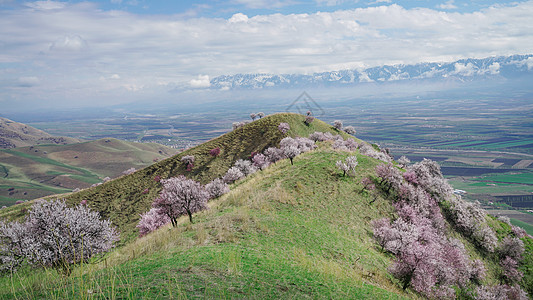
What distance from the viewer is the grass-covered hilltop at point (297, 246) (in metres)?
7.77

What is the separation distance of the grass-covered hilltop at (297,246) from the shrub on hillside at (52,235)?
0.10m

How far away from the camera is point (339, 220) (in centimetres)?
2205

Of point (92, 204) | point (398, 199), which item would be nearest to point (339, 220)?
point (398, 199)

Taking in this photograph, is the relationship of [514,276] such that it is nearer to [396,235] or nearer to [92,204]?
[396,235]

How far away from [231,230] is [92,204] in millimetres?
60819

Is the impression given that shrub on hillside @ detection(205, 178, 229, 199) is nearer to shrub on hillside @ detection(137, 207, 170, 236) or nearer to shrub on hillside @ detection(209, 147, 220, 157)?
shrub on hillside @ detection(137, 207, 170, 236)

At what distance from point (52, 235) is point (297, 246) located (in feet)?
49.2

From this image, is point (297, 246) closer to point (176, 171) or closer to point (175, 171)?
point (176, 171)

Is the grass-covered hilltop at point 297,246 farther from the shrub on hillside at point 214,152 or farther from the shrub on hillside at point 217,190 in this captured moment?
the shrub on hillside at point 214,152

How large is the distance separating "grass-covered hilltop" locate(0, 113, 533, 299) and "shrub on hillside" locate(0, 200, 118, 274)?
0.10 metres

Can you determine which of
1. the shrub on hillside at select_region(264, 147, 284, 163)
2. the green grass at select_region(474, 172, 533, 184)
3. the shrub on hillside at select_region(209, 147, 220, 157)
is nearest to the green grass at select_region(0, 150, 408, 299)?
the shrub on hillside at select_region(264, 147, 284, 163)

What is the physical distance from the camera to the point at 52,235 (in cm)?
1477

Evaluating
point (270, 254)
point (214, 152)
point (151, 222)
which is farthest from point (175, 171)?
point (270, 254)

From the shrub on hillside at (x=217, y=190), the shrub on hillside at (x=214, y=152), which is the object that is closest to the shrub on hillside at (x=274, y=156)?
the shrub on hillside at (x=214, y=152)
